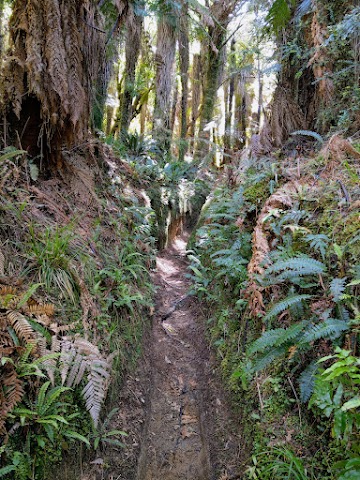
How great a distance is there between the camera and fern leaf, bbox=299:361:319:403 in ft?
7.61

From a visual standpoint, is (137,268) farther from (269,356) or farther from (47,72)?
(47,72)

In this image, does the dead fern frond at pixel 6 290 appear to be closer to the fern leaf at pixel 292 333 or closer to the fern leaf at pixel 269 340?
the fern leaf at pixel 269 340

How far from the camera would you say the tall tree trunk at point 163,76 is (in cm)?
953

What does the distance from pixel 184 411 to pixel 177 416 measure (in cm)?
9

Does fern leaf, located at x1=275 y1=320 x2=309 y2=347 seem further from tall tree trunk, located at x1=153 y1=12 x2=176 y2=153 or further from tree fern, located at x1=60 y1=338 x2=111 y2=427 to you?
tall tree trunk, located at x1=153 y1=12 x2=176 y2=153

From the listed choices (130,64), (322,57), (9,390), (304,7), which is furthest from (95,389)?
(130,64)

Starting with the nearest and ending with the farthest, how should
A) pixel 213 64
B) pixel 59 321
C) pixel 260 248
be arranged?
pixel 59 321, pixel 260 248, pixel 213 64

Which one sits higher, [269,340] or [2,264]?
[2,264]

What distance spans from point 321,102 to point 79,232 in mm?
4759

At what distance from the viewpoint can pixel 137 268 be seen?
15.4 feet

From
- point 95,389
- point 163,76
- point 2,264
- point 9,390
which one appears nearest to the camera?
point 9,390

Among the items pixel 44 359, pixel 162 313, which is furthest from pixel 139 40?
pixel 44 359

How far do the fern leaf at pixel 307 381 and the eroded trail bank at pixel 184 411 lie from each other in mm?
848

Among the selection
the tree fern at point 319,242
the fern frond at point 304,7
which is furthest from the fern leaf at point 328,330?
the fern frond at point 304,7
